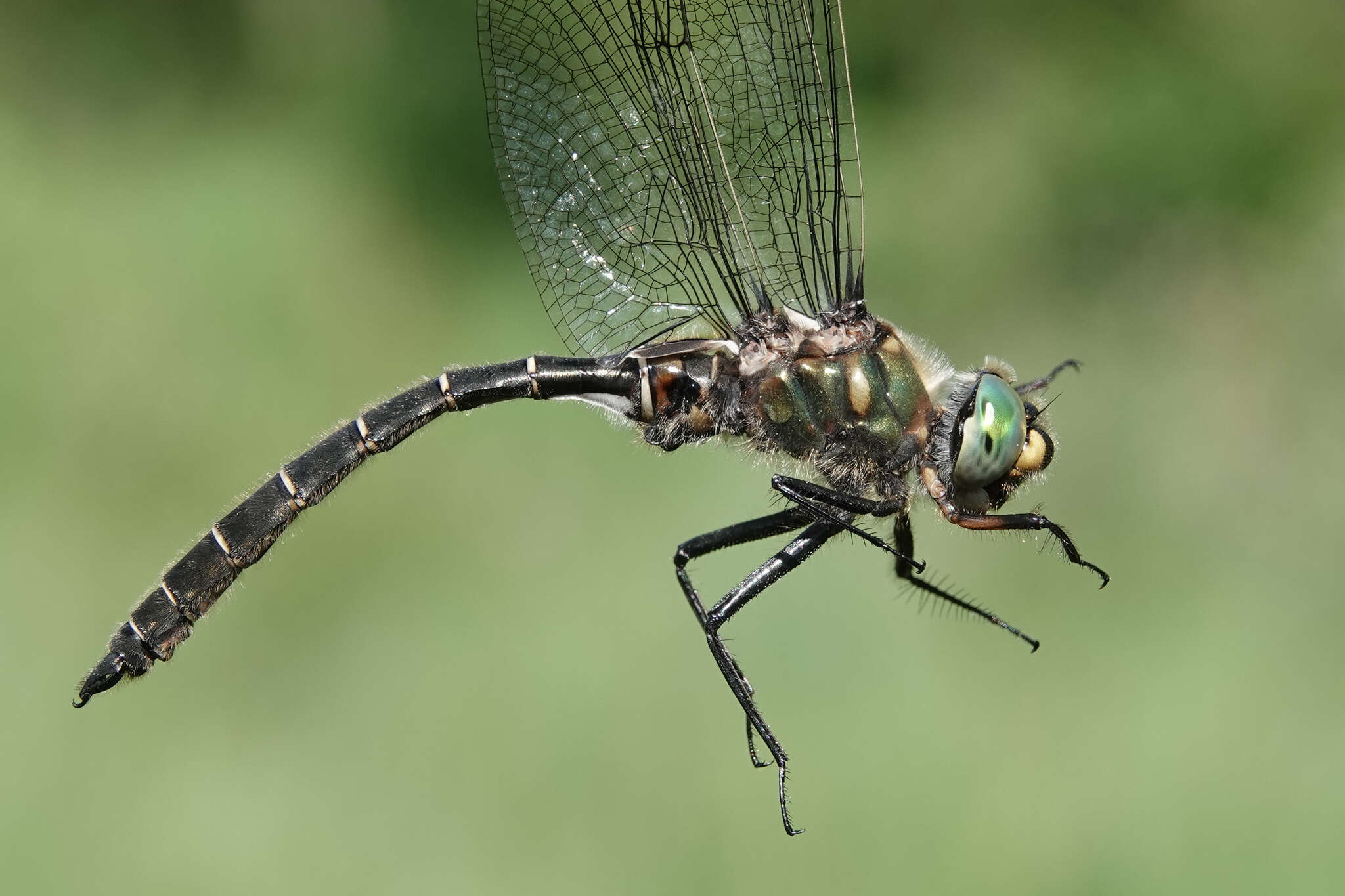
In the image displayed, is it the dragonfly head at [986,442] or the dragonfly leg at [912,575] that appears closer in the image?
the dragonfly head at [986,442]

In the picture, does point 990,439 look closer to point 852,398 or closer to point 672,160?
point 852,398

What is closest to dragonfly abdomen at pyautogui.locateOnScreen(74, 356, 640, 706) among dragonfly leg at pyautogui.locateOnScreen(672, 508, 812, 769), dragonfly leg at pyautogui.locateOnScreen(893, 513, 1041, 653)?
dragonfly leg at pyautogui.locateOnScreen(672, 508, 812, 769)

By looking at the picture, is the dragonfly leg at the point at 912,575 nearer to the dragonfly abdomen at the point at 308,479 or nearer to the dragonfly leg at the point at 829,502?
the dragonfly leg at the point at 829,502

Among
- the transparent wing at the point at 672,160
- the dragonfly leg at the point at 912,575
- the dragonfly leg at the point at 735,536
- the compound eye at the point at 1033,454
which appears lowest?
the dragonfly leg at the point at 912,575

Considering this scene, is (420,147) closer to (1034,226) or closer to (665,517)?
(665,517)

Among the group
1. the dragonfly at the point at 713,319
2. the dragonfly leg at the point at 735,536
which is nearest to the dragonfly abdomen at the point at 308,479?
the dragonfly at the point at 713,319

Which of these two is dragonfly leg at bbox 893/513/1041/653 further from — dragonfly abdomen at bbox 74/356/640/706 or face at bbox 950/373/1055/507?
dragonfly abdomen at bbox 74/356/640/706

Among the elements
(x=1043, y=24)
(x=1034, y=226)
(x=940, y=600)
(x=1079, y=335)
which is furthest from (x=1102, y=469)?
(x=940, y=600)

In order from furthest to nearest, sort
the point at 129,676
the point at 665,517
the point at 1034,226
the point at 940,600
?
the point at 1034,226 < the point at 665,517 < the point at 940,600 < the point at 129,676
